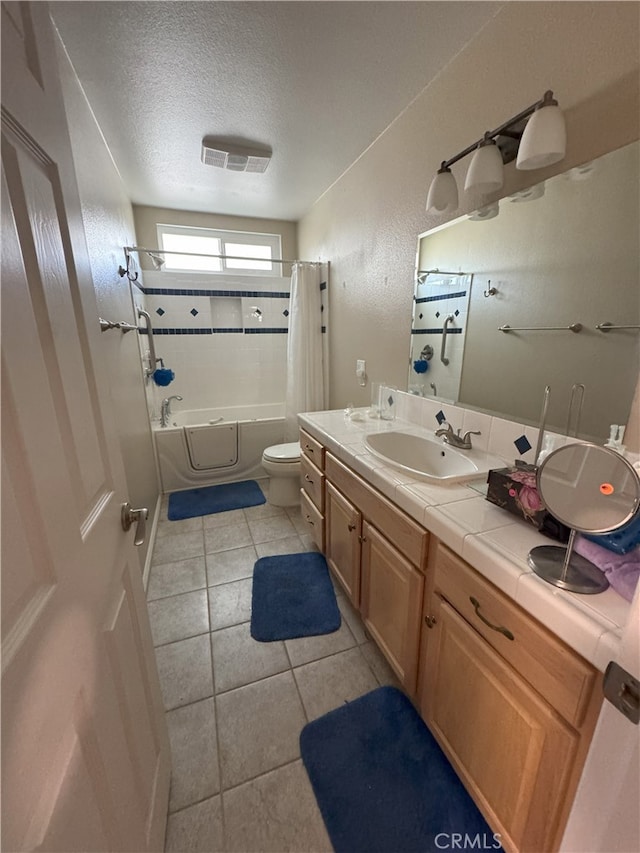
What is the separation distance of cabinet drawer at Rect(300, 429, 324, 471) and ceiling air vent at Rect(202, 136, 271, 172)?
175cm

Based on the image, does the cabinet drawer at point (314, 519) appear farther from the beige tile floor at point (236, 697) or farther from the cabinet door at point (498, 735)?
the cabinet door at point (498, 735)

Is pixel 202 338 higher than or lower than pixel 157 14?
lower

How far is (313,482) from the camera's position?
204cm

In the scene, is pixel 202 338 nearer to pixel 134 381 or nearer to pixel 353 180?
pixel 134 381

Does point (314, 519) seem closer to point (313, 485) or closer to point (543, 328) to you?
point (313, 485)

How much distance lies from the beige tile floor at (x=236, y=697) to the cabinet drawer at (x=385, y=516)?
681 millimetres

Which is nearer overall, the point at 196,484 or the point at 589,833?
the point at 589,833

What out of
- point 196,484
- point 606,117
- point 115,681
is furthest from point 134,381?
point 606,117

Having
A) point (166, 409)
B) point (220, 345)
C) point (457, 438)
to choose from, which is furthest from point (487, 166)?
point (166, 409)

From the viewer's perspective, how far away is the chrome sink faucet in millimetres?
1463

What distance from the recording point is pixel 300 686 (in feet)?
4.59

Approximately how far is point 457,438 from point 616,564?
78cm

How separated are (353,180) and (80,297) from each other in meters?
2.22

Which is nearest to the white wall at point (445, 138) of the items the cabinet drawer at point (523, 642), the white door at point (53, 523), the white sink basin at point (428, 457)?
the white sink basin at point (428, 457)
